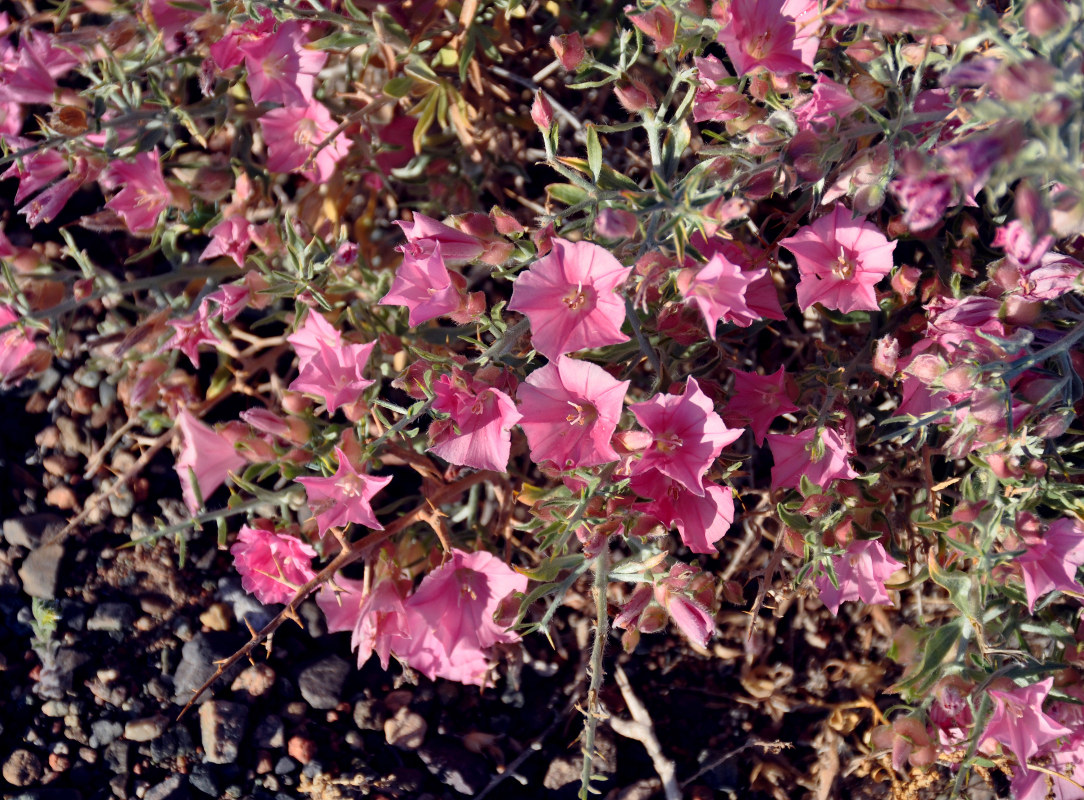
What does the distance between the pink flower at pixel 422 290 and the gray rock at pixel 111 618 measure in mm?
1466

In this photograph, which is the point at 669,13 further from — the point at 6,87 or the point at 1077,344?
the point at 6,87

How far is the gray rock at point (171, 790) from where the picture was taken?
2.41 metres

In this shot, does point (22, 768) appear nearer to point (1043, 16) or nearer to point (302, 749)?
point (302, 749)

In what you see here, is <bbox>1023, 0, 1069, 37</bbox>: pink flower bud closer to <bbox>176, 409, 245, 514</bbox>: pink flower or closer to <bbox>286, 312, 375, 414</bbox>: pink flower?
<bbox>286, 312, 375, 414</bbox>: pink flower

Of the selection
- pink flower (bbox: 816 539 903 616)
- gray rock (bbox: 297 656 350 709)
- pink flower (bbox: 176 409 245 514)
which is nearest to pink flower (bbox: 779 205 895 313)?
pink flower (bbox: 816 539 903 616)

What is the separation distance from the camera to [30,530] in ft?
8.99

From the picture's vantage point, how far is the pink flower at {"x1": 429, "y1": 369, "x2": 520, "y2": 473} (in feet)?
6.31

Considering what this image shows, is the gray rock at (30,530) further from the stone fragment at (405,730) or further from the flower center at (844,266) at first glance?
the flower center at (844,266)

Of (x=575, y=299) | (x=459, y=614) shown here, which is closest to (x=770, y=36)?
(x=575, y=299)

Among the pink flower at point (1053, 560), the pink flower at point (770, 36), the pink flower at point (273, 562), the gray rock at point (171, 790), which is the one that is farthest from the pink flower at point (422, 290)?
Answer: the gray rock at point (171, 790)

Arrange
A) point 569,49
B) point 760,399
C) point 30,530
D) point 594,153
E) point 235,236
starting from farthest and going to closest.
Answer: point 30,530 < point 235,236 < point 760,399 < point 569,49 < point 594,153

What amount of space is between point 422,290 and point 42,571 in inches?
65.2

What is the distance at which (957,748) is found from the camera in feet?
7.37

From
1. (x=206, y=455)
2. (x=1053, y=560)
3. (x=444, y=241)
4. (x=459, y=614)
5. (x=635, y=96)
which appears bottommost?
(x=459, y=614)
